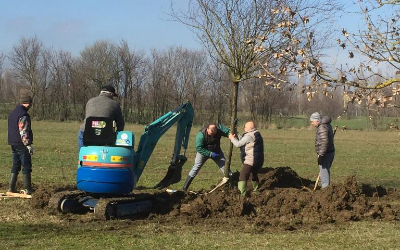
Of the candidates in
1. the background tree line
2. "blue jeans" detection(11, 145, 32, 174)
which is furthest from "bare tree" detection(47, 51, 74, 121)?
"blue jeans" detection(11, 145, 32, 174)

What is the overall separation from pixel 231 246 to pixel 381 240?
2221 mm

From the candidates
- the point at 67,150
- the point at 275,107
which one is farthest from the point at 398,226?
the point at 275,107

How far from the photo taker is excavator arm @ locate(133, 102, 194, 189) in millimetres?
10172

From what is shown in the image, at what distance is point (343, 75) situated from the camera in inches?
279

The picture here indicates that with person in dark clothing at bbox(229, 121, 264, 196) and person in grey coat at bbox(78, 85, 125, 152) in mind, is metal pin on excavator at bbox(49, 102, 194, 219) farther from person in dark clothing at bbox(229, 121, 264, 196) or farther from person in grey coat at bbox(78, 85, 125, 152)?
person in dark clothing at bbox(229, 121, 264, 196)

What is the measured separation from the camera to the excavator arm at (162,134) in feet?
33.4

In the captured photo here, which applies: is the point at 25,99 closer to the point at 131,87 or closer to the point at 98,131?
the point at 98,131

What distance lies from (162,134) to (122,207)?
2.49 m

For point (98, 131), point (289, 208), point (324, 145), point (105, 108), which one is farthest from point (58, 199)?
point (324, 145)

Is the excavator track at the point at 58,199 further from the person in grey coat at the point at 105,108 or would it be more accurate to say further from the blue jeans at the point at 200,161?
the blue jeans at the point at 200,161

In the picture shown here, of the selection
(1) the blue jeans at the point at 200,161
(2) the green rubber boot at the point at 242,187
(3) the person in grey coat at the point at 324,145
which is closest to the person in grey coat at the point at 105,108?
(1) the blue jeans at the point at 200,161

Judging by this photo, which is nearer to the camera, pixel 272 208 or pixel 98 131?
pixel 98 131

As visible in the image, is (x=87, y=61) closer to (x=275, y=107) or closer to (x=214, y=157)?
(x=275, y=107)

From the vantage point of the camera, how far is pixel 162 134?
10984 millimetres
